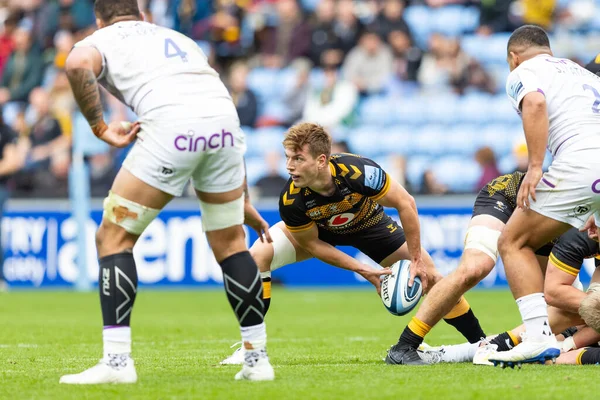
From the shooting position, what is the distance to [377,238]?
835cm

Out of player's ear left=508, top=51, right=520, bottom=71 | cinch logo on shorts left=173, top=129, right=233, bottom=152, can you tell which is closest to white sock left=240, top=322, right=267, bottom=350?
cinch logo on shorts left=173, top=129, right=233, bottom=152

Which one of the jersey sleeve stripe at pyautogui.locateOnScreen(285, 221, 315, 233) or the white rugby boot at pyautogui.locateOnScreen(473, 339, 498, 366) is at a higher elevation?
the jersey sleeve stripe at pyautogui.locateOnScreen(285, 221, 315, 233)

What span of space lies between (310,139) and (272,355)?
5.77 feet

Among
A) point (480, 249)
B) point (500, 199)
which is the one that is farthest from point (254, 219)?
point (500, 199)

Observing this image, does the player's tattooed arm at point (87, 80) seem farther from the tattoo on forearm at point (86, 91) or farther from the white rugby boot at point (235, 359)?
the white rugby boot at point (235, 359)

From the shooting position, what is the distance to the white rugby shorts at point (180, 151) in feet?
19.2

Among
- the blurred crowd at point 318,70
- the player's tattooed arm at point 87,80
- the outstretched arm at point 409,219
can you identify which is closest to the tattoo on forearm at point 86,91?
the player's tattooed arm at point 87,80

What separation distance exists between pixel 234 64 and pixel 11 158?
16.6 ft

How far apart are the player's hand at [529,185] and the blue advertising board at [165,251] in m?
9.84

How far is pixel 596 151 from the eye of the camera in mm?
6594

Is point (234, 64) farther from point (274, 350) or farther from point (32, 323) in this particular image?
point (274, 350)

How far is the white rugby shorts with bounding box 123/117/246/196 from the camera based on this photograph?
19.2 ft

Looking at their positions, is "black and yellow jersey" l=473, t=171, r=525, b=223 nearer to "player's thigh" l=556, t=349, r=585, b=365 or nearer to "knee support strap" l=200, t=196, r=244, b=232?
"player's thigh" l=556, t=349, r=585, b=365

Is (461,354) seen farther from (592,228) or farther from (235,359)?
(235,359)
